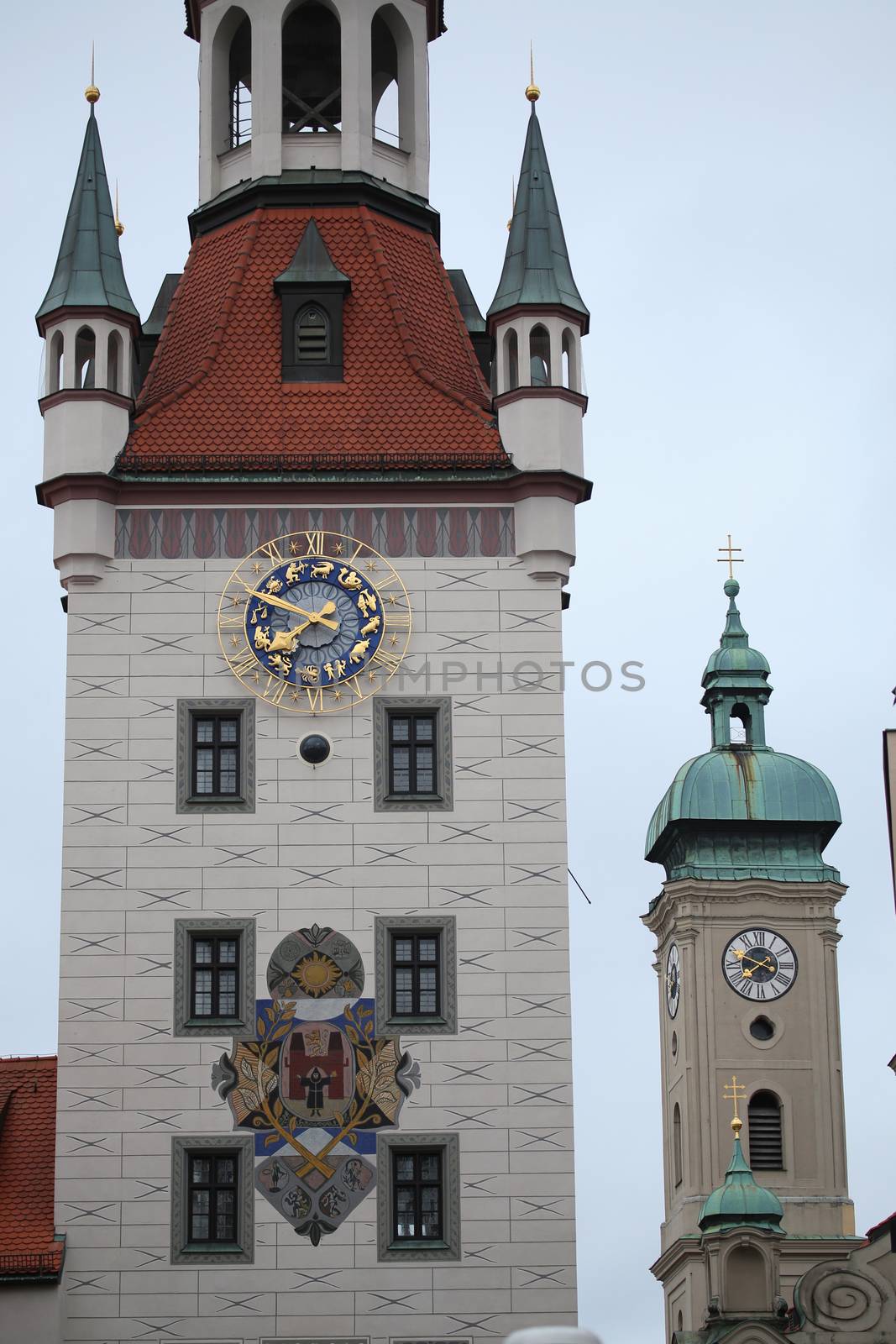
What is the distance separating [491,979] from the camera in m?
45.2

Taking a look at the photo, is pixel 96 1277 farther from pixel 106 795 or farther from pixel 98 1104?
pixel 106 795

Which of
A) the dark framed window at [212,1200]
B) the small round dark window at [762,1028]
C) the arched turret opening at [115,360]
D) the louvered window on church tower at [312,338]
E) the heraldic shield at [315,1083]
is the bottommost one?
the dark framed window at [212,1200]

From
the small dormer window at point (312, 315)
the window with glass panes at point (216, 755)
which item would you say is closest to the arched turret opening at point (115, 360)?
the small dormer window at point (312, 315)

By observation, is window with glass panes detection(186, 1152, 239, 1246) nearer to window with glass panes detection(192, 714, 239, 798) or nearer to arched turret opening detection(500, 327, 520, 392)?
window with glass panes detection(192, 714, 239, 798)

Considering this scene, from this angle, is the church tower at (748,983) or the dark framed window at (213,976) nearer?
the dark framed window at (213,976)

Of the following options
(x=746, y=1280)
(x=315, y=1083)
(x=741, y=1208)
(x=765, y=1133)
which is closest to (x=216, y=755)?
(x=315, y=1083)

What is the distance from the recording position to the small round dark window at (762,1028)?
86.8 metres

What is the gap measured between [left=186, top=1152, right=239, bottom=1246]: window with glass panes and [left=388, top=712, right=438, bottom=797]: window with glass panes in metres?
5.46

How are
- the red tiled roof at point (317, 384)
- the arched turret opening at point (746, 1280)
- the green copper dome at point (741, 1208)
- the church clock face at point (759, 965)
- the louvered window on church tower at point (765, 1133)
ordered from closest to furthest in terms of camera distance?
the red tiled roof at point (317, 384) → the arched turret opening at point (746, 1280) → the green copper dome at point (741, 1208) → the louvered window on church tower at point (765, 1133) → the church clock face at point (759, 965)

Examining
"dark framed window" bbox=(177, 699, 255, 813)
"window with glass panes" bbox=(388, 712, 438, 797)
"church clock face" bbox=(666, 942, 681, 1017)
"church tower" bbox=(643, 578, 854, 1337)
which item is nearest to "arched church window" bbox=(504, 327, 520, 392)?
"window with glass panes" bbox=(388, 712, 438, 797)

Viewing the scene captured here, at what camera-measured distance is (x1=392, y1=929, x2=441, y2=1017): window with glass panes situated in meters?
45.1

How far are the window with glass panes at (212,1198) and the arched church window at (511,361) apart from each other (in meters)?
11.6

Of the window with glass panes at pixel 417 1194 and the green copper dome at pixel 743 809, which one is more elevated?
the green copper dome at pixel 743 809

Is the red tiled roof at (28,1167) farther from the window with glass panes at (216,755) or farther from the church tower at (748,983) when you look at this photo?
the church tower at (748,983)
